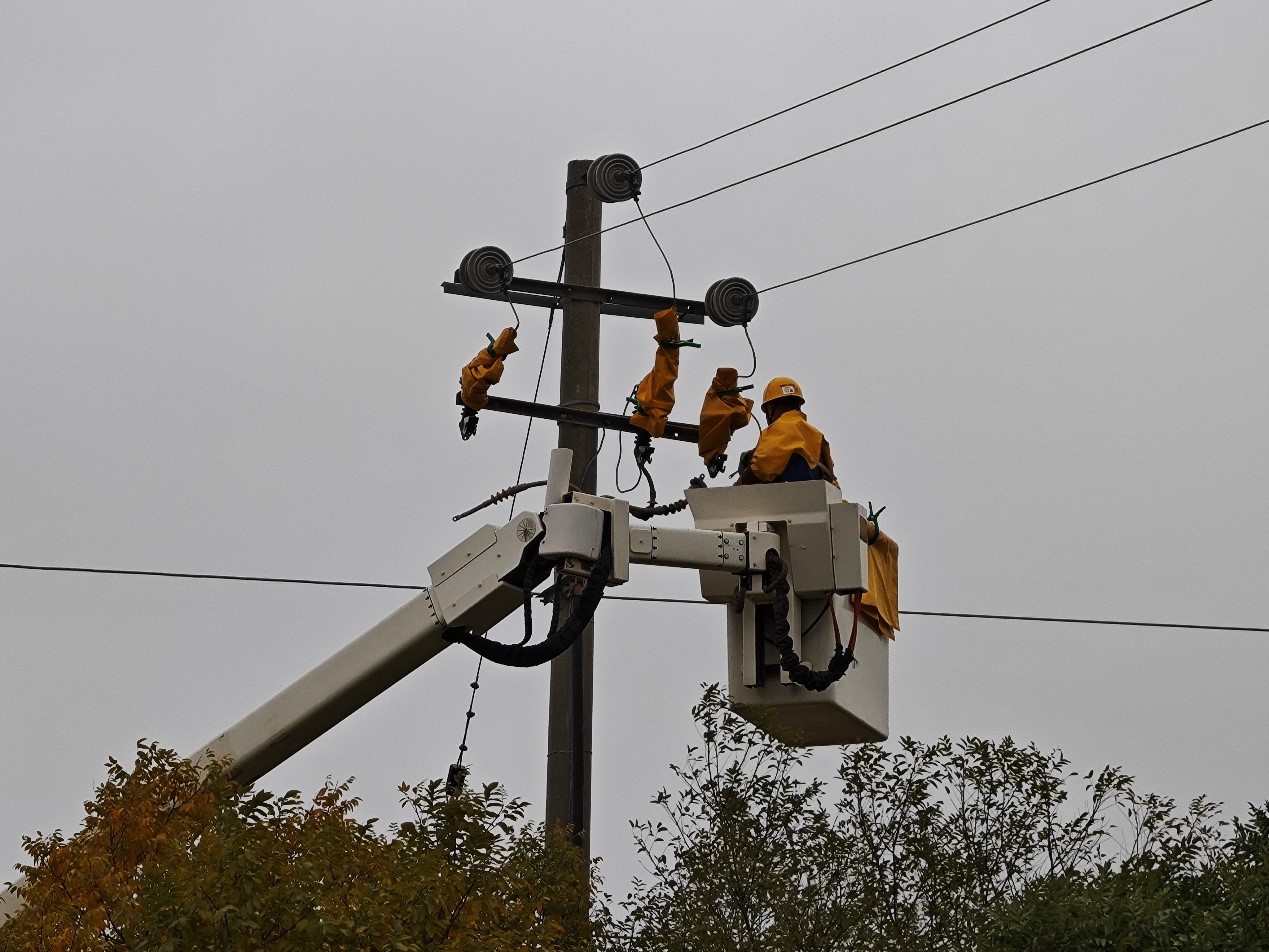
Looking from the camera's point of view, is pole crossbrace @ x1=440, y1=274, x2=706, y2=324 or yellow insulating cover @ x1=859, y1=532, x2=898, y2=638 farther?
pole crossbrace @ x1=440, y1=274, x2=706, y2=324

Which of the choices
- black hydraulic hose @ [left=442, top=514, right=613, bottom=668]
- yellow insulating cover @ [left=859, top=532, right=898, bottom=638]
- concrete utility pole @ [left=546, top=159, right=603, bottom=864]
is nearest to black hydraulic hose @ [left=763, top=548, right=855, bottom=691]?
yellow insulating cover @ [left=859, top=532, right=898, bottom=638]

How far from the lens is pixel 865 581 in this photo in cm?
1360

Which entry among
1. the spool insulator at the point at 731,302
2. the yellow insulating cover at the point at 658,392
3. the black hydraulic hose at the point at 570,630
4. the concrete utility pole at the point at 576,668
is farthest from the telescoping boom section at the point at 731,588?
the spool insulator at the point at 731,302

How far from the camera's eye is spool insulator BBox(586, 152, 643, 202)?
53.2 ft

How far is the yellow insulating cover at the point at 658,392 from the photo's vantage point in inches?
559

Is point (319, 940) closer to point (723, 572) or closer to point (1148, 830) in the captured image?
point (723, 572)

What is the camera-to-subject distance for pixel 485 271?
1625 centimetres

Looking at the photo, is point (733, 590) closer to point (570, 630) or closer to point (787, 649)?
point (787, 649)

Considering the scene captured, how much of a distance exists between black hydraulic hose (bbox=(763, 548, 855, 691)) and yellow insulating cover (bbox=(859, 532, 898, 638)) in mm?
474

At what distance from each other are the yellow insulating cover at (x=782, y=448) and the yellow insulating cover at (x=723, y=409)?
0.25 m

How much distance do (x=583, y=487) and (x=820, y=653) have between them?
2659 mm

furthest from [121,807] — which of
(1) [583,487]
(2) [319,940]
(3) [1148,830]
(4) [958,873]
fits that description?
(3) [1148,830]

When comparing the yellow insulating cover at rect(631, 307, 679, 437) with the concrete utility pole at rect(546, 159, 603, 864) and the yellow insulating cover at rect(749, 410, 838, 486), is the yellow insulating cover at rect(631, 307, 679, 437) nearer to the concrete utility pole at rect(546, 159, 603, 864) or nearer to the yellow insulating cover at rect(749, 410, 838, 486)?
the yellow insulating cover at rect(749, 410, 838, 486)

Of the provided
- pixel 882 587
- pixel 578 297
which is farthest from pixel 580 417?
pixel 882 587
